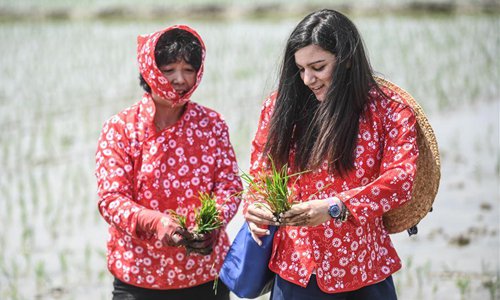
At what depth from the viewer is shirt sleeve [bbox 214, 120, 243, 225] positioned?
2.90m

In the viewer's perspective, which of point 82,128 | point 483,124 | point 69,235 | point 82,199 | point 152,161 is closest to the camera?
point 152,161

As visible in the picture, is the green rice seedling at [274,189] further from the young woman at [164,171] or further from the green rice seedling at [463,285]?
the green rice seedling at [463,285]

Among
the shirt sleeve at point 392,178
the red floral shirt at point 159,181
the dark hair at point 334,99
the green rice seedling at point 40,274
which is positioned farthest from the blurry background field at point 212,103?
the shirt sleeve at point 392,178

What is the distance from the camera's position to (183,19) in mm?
14828

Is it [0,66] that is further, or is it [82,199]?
[0,66]

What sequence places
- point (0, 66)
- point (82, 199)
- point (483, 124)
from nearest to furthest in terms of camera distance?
point (82, 199) < point (483, 124) < point (0, 66)

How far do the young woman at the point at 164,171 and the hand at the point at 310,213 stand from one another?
1.61 feet

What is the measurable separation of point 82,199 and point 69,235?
26.4 inches

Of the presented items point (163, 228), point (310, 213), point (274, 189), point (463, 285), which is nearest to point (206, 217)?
point (163, 228)

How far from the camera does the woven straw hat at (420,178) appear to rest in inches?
101

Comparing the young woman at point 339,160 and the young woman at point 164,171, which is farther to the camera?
the young woman at point 164,171

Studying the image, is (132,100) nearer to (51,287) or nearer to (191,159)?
(51,287)

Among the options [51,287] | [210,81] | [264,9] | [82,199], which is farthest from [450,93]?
[264,9]

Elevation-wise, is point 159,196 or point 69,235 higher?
point 159,196
